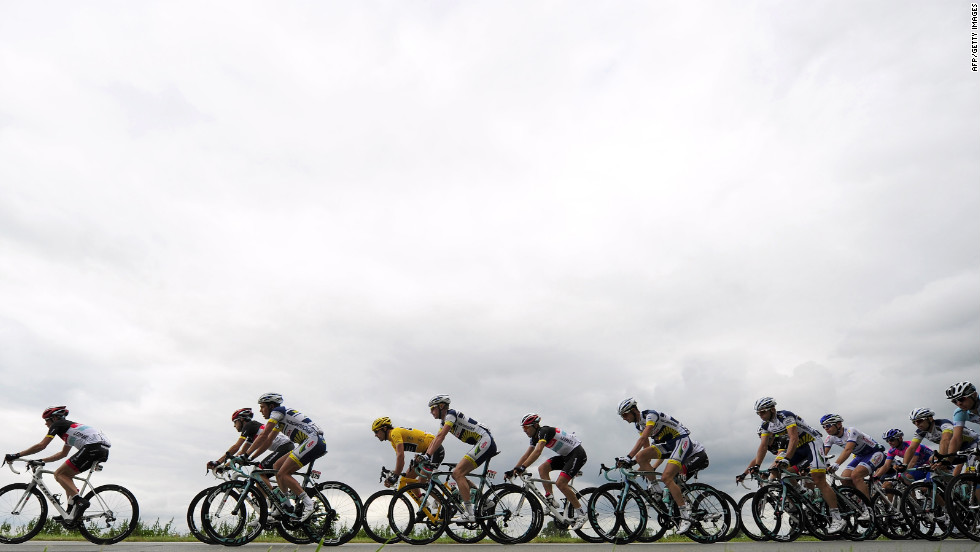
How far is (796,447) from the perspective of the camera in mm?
13328

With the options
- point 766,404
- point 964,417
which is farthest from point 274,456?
point 964,417

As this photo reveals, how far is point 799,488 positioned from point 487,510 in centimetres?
609

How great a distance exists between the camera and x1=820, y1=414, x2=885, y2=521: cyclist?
14.2 metres

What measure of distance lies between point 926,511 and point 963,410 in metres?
2.29

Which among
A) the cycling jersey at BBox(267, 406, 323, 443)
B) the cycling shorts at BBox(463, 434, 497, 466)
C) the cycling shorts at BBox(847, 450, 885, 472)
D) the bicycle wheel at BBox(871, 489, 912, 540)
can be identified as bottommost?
the bicycle wheel at BBox(871, 489, 912, 540)

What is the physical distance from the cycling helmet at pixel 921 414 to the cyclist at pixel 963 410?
7.07 ft

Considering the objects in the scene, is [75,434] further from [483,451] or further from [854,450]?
[854,450]

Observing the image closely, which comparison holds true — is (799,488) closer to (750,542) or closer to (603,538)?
(750,542)

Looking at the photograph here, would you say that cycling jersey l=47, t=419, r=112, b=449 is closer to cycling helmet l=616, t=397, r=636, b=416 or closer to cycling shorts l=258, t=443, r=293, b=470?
cycling shorts l=258, t=443, r=293, b=470

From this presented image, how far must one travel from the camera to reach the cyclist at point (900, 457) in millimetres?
14383

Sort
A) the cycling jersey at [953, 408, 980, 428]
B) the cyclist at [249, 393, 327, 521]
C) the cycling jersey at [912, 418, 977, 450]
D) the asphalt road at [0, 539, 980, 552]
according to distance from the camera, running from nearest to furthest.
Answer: the asphalt road at [0, 539, 980, 552], the cyclist at [249, 393, 327, 521], the cycling jersey at [953, 408, 980, 428], the cycling jersey at [912, 418, 977, 450]

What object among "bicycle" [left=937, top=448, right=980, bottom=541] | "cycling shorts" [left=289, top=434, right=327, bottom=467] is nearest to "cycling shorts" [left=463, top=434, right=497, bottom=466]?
"cycling shorts" [left=289, top=434, right=327, bottom=467]

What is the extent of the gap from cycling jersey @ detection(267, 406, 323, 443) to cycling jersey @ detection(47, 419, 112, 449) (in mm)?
3345

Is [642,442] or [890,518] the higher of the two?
[642,442]
